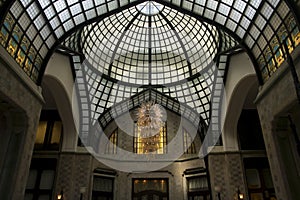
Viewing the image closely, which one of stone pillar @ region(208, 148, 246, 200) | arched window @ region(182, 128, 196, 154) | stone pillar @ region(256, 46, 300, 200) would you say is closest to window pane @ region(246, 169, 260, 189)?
stone pillar @ region(208, 148, 246, 200)

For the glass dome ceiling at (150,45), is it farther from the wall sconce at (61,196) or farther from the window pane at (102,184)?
the wall sconce at (61,196)

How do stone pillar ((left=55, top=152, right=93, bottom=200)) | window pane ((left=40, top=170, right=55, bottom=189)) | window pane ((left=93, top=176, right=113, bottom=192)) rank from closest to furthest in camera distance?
stone pillar ((left=55, top=152, right=93, bottom=200)) < window pane ((left=40, top=170, right=55, bottom=189)) < window pane ((left=93, top=176, right=113, bottom=192))

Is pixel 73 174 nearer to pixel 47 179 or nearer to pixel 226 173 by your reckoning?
pixel 47 179

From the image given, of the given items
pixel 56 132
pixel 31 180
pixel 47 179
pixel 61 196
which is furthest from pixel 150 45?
pixel 31 180

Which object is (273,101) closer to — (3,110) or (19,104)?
(19,104)

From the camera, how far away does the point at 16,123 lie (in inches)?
574

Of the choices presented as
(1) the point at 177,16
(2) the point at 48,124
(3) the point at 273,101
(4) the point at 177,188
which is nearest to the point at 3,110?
(2) the point at 48,124

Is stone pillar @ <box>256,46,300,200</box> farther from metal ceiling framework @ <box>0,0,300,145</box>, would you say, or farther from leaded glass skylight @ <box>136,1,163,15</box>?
leaded glass skylight @ <box>136,1,163,15</box>

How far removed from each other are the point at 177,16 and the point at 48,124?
62.2ft

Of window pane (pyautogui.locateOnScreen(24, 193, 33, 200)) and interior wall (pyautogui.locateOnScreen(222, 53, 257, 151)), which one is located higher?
interior wall (pyautogui.locateOnScreen(222, 53, 257, 151))

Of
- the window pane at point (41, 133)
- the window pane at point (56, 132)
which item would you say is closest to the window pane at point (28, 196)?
the window pane at point (41, 133)

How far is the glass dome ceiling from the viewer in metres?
25.4

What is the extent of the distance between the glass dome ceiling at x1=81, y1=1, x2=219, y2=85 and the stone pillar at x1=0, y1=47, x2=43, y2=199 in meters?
10.2

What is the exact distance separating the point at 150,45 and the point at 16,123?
1901 cm
